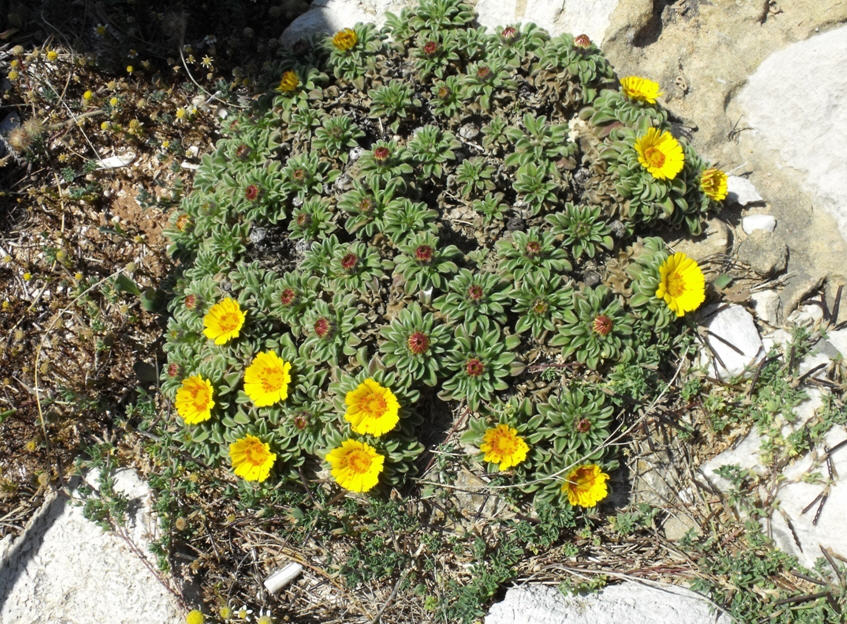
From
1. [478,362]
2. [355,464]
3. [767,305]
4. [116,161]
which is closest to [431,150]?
[478,362]

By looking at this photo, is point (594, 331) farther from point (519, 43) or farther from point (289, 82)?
point (289, 82)

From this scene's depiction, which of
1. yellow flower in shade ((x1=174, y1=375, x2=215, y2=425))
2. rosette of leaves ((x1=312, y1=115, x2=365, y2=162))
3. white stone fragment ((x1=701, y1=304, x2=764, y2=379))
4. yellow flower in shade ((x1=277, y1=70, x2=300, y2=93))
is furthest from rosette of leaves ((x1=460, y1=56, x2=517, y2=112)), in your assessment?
yellow flower in shade ((x1=174, y1=375, x2=215, y2=425))

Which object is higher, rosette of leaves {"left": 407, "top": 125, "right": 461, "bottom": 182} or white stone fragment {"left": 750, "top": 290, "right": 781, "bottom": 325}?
rosette of leaves {"left": 407, "top": 125, "right": 461, "bottom": 182}

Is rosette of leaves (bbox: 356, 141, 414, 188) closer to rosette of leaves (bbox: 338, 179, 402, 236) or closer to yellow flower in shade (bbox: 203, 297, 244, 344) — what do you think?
rosette of leaves (bbox: 338, 179, 402, 236)

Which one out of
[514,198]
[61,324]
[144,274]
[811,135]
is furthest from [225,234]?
[811,135]

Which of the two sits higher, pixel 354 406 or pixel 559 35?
pixel 559 35

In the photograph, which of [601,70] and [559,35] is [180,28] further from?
[601,70]

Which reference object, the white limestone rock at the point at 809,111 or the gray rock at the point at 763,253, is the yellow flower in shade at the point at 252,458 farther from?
the white limestone rock at the point at 809,111
